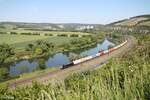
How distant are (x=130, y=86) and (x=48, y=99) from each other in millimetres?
1177

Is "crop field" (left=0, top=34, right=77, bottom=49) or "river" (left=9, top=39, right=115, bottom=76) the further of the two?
"crop field" (left=0, top=34, right=77, bottom=49)

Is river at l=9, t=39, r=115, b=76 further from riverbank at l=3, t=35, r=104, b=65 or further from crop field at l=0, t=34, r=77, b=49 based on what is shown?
crop field at l=0, t=34, r=77, b=49

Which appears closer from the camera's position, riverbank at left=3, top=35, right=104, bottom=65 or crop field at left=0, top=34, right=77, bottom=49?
riverbank at left=3, top=35, right=104, bottom=65

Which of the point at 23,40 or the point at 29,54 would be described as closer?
the point at 29,54

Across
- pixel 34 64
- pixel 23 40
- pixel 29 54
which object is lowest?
pixel 23 40

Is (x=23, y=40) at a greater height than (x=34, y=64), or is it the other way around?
(x=34, y=64)

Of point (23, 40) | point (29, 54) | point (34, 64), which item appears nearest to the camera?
point (34, 64)

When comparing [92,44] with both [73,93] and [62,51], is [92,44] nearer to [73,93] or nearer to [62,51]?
[62,51]

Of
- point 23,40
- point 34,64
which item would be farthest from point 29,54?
point 23,40

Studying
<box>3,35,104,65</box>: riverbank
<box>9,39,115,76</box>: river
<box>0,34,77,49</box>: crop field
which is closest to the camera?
<box>9,39,115,76</box>: river

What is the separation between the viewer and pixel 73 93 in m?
3.15

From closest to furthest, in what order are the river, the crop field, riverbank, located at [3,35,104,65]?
the river → riverbank, located at [3,35,104,65] → the crop field

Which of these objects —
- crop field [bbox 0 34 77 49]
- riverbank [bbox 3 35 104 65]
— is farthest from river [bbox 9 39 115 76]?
crop field [bbox 0 34 77 49]

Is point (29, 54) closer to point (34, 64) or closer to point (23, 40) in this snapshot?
point (34, 64)
